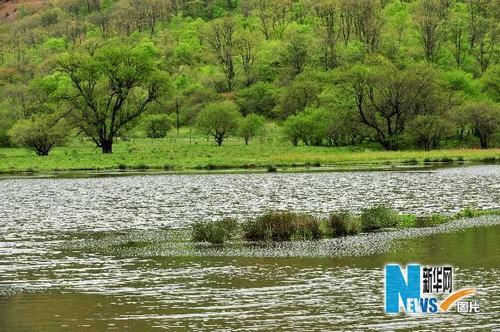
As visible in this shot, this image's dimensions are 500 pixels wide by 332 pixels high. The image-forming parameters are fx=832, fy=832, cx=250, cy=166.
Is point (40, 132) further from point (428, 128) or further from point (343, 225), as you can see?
point (343, 225)

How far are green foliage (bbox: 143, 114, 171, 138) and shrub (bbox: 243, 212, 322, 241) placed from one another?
101m

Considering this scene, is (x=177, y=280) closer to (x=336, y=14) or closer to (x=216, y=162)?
(x=216, y=162)

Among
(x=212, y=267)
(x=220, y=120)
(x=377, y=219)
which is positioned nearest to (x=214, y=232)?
(x=212, y=267)

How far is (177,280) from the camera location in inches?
969

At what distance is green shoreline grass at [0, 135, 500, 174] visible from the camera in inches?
3580

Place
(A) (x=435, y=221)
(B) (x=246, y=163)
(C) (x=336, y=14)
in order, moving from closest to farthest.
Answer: (A) (x=435, y=221)
(B) (x=246, y=163)
(C) (x=336, y=14)

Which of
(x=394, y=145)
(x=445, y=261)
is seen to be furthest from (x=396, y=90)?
(x=445, y=261)

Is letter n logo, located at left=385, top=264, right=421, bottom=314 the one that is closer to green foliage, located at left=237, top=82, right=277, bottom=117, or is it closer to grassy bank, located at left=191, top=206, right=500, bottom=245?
grassy bank, located at left=191, top=206, right=500, bottom=245

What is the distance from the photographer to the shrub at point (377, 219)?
3494 centimetres

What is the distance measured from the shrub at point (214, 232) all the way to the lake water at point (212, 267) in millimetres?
876

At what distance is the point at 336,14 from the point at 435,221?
167 meters

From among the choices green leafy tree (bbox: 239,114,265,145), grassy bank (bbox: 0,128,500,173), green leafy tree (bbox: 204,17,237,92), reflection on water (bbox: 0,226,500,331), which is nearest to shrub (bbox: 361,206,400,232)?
reflection on water (bbox: 0,226,500,331)

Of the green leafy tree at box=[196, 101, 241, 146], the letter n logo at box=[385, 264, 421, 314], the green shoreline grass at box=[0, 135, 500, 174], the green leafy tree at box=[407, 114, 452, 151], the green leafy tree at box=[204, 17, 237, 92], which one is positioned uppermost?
the green leafy tree at box=[204, 17, 237, 92]

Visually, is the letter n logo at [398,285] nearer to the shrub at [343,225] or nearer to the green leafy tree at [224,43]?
the shrub at [343,225]
